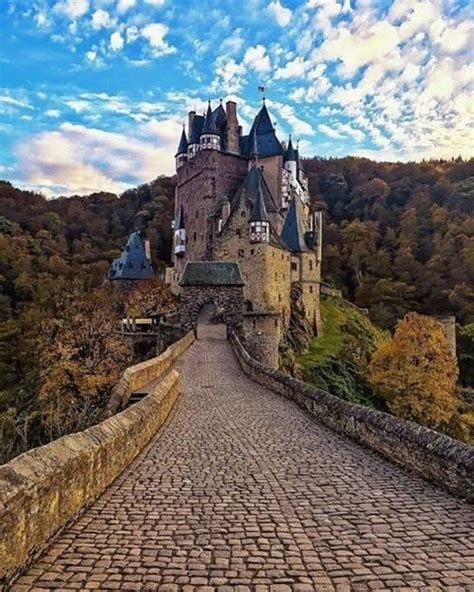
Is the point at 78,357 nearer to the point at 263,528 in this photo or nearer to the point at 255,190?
the point at 255,190

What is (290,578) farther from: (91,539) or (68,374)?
(68,374)

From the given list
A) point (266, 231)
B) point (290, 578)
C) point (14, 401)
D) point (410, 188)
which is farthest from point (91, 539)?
point (410, 188)

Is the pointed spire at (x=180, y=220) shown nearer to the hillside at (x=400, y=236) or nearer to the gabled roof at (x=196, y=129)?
the gabled roof at (x=196, y=129)

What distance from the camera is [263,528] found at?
547cm

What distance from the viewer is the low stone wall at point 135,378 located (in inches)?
491

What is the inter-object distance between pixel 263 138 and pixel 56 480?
50.8 m

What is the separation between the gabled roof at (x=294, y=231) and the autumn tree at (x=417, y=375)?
11774mm

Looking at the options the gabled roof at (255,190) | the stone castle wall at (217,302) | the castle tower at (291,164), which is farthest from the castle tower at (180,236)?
the stone castle wall at (217,302)

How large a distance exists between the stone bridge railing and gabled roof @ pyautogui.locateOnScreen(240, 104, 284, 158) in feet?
151

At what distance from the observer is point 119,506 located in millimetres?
6078

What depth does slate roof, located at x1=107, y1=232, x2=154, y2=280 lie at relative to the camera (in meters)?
58.1

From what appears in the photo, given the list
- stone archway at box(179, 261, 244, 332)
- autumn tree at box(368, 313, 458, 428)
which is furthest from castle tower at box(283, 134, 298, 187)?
stone archway at box(179, 261, 244, 332)

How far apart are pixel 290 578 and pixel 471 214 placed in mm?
79899

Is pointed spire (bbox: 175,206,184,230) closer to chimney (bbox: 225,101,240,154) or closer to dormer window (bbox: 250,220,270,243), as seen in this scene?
chimney (bbox: 225,101,240,154)
